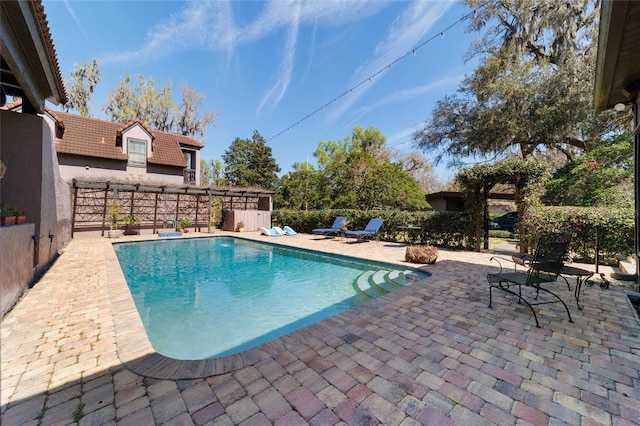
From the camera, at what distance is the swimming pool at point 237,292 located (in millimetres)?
3926

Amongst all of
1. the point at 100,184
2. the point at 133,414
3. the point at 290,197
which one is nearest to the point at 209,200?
the point at 100,184

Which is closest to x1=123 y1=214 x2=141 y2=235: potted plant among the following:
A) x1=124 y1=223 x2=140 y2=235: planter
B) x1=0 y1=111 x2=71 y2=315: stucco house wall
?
x1=124 y1=223 x2=140 y2=235: planter

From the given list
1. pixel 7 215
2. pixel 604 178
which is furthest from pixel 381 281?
pixel 604 178

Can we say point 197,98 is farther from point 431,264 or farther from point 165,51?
point 431,264

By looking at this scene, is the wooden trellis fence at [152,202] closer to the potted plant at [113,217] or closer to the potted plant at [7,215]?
the potted plant at [113,217]

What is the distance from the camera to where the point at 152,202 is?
15.5m

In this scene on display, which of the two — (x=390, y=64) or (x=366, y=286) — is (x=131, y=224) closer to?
(x=366, y=286)

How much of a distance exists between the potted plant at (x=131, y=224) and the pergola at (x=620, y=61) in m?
16.9

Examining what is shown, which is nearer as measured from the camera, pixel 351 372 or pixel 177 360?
pixel 351 372

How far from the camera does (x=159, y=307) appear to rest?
16.2ft

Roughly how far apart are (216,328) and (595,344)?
4738 mm

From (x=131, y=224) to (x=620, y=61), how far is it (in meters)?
18.2

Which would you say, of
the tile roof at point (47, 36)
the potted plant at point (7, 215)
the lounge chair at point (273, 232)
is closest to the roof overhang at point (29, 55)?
the tile roof at point (47, 36)

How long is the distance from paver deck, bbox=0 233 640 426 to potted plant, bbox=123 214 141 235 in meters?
11.4
